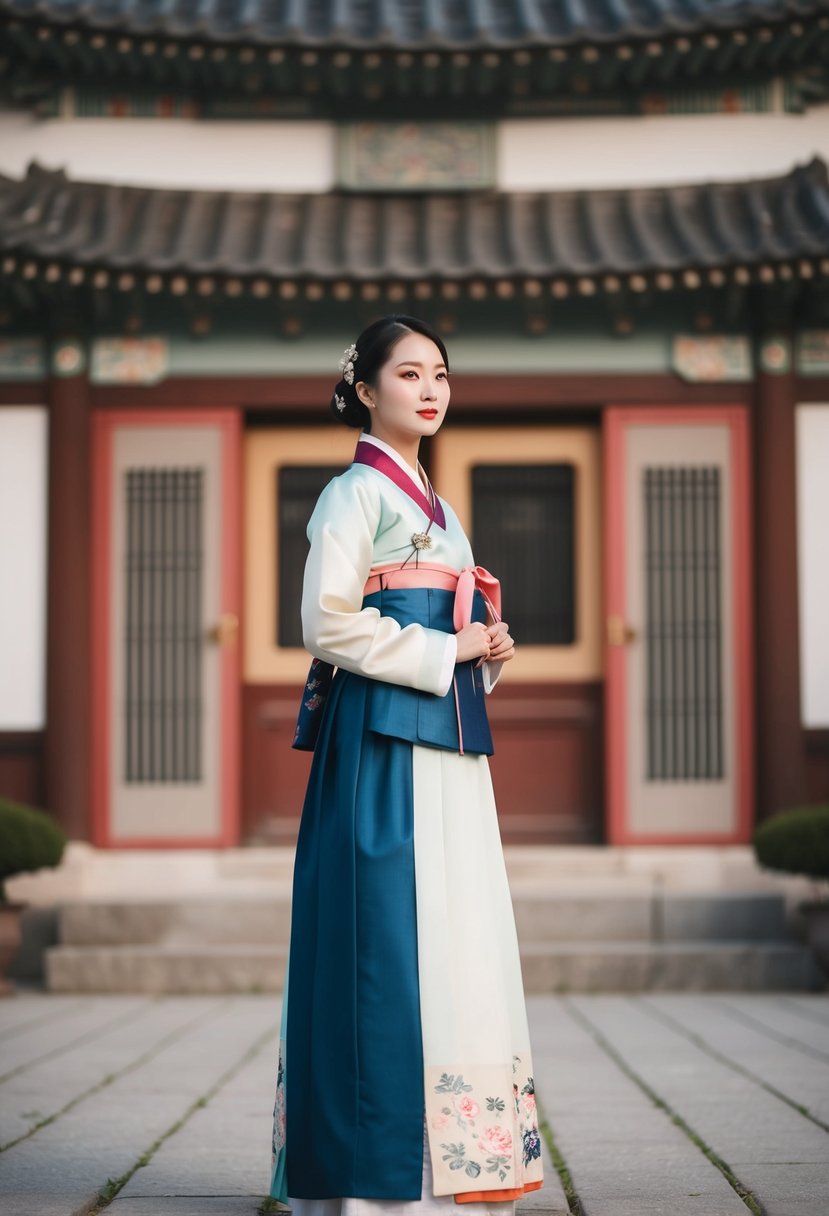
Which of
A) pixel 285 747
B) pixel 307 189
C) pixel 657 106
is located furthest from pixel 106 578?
pixel 657 106

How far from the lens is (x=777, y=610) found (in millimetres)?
8844

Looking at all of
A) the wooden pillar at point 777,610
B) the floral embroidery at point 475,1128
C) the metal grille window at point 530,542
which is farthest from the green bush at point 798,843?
the floral embroidery at point 475,1128

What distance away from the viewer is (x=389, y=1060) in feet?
10.2

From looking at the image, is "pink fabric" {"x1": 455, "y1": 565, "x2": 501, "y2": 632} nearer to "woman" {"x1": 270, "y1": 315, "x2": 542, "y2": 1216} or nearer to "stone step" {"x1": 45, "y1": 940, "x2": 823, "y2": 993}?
"woman" {"x1": 270, "y1": 315, "x2": 542, "y2": 1216}

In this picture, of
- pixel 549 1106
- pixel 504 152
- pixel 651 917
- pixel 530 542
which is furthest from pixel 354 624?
pixel 504 152

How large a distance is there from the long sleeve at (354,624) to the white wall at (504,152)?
22.1ft

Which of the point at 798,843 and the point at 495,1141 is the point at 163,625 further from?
the point at 495,1141

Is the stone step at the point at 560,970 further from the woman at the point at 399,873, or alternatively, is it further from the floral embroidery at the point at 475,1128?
the floral embroidery at the point at 475,1128

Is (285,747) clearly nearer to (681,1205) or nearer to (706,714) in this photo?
(706,714)

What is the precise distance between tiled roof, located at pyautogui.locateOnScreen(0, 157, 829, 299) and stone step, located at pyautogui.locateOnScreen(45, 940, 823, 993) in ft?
11.5

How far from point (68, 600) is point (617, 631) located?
305 cm

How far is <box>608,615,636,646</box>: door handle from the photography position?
892 cm

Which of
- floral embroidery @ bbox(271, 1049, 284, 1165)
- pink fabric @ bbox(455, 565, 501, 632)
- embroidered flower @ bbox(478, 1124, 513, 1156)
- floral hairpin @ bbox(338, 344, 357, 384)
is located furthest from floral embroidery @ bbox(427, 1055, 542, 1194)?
floral hairpin @ bbox(338, 344, 357, 384)

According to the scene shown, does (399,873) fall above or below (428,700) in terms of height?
below
